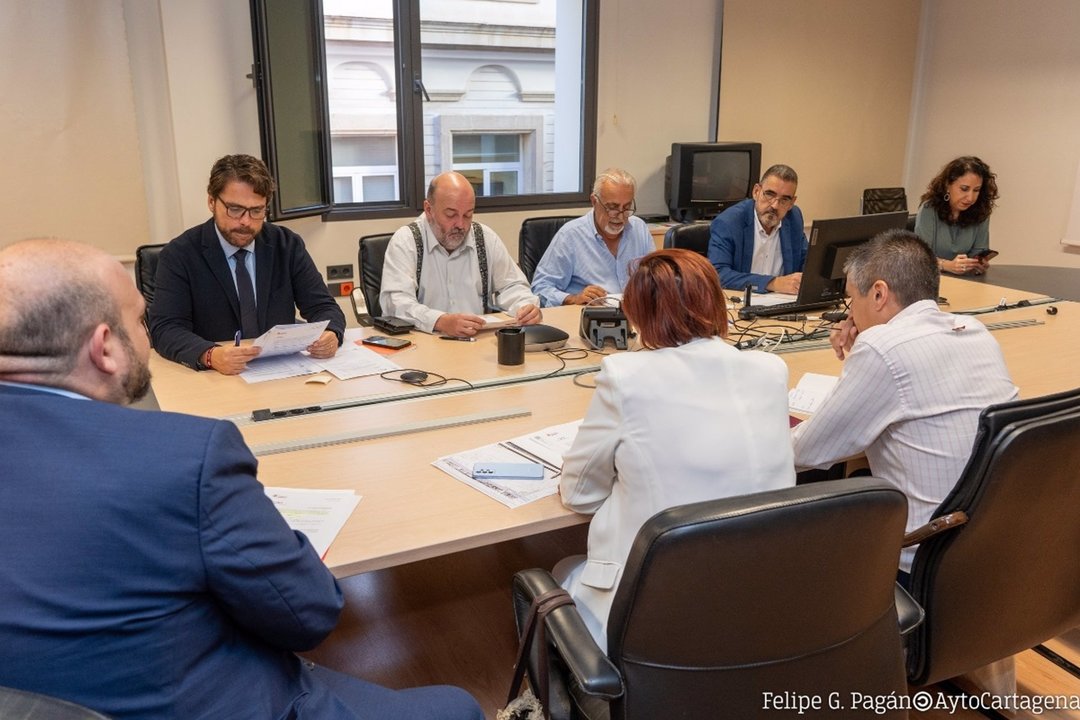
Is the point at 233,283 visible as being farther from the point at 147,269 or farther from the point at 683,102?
the point at 683,102

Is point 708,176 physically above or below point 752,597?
above

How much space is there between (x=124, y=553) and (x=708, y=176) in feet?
15.9

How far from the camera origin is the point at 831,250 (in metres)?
3.02

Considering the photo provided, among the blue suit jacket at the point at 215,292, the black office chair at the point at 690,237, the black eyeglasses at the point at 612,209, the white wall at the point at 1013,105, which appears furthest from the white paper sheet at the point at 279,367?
the white wall at the point at 1013,105

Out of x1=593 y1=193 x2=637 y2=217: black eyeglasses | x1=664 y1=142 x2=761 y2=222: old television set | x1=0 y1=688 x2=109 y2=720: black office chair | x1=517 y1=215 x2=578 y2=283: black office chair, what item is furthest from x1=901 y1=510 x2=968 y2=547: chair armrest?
x1=664 y1=142 x2=761 y2=222: old television set

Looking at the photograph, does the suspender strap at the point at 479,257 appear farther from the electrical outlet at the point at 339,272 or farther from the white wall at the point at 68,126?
the white wall at the point at 68,126

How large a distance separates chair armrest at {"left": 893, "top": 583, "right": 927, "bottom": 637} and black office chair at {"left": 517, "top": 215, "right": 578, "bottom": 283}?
104 inches

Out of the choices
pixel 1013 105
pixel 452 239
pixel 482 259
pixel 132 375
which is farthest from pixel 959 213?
pixel 132 375

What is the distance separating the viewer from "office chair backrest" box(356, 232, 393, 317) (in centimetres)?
333

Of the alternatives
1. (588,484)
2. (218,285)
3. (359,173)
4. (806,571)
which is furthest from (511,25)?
(806,571)

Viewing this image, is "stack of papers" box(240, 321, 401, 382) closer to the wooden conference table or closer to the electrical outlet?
the wooden conference table

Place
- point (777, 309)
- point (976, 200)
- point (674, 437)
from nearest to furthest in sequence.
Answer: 1. point (674, 437)
2. point (777, 309)
3. point (976, 200)

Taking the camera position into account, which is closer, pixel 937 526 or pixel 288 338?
pixel 937 526

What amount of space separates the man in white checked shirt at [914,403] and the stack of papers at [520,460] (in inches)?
21.5
